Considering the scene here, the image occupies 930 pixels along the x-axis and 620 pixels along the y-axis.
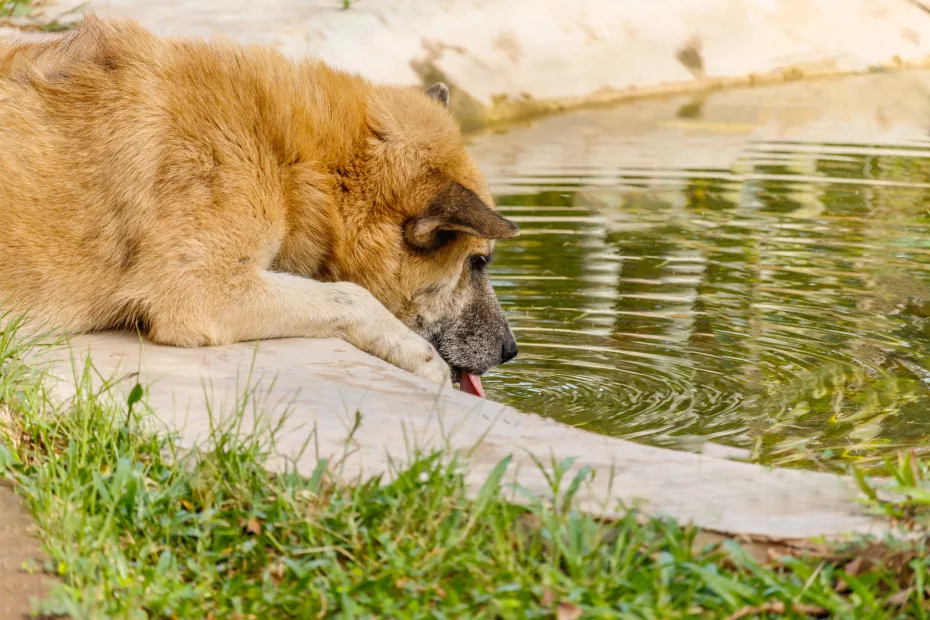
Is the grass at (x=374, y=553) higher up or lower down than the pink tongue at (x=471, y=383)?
higher up

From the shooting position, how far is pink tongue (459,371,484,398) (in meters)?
5.21

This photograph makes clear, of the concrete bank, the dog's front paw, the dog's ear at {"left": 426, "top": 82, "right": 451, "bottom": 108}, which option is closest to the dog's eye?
the dog's front paw

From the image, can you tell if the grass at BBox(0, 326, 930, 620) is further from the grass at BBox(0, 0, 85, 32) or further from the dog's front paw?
the grass at BBox(0, 0, 85, 32)

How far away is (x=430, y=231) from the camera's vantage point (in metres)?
4.75

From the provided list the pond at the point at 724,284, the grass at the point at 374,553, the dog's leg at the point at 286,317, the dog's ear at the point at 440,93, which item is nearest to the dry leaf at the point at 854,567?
the grass at the point at 374,553

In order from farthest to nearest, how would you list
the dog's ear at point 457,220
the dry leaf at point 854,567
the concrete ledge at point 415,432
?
the dog's ear at point 457,220 → the concrete ledge at point 415,432 → the dry leaf at point 854,567

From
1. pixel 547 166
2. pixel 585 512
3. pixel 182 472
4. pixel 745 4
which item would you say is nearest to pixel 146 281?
pixel 182 472

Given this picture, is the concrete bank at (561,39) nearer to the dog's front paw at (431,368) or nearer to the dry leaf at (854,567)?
the dog's front paw at (431,368)

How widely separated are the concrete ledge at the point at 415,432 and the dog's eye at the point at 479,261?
0.95 meters

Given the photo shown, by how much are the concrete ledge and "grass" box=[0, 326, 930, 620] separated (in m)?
0.10

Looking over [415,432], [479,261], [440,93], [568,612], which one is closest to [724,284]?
[479,261]

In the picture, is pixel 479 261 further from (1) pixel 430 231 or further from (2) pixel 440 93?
(2) pixel 440 93

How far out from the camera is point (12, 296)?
4.38m

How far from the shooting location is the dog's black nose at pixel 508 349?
5.28 m
